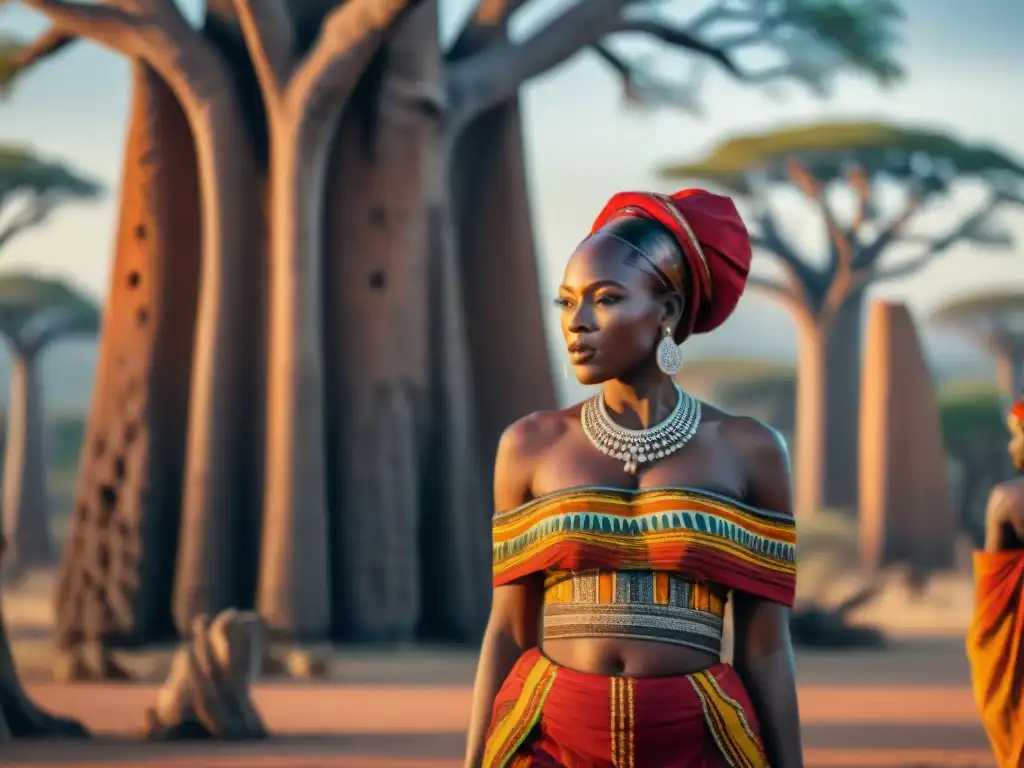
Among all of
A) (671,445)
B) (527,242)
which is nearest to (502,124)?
(527,242)

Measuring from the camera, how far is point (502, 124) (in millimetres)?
18141

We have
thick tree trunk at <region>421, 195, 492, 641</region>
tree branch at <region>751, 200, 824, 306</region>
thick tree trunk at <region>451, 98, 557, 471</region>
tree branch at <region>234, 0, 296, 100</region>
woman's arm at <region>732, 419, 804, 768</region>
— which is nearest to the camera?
woman's arm at <region>732, 419, 804, 768</region>

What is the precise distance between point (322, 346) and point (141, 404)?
1.51 metres

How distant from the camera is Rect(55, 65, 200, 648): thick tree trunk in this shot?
16.1 m

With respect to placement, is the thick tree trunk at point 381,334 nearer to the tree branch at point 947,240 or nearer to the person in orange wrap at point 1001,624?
the person in orange wrap at point 1001,624

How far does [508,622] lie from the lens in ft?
13.5

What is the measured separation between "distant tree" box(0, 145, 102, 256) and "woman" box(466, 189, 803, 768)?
27270 millimetres

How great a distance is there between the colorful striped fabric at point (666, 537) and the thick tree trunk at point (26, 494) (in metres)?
27.3

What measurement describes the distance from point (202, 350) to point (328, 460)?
4.52ft

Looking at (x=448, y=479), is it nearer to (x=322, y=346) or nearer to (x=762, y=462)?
(x=322, y=346)

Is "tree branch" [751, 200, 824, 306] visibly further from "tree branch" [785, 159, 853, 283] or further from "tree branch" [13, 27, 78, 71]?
"tree branch" [13, 27, 78, 71]

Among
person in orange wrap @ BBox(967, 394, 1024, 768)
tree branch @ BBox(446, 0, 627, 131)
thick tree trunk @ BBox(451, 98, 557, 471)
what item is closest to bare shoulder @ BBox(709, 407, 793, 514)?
person in orange wrap @ BBox(967, 394, 1024, 768)

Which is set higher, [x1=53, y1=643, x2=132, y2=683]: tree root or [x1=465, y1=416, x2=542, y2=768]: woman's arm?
[x1=53, y1=643, x2=132, y2=683]: tree root

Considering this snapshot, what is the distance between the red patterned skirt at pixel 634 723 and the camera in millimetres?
3895
